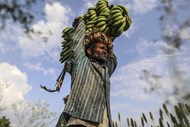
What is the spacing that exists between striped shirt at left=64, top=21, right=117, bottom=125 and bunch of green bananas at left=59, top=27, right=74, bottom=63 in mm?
395

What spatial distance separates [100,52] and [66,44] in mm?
563

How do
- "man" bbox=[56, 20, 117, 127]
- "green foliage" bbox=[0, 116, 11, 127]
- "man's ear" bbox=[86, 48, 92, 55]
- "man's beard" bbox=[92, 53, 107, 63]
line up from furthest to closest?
"green foliage" bbox=[0, 116, 11, 127]
"man's ear" bbox=[86, 48, 92, 55]
"man's beard" bbox=[92, 53, 107, 63]
"man" bbox=[56, 20, 117, 127]

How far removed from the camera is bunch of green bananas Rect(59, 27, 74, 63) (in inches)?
156

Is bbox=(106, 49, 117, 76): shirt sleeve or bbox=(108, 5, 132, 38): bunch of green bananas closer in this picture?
bbox=(106, 49, 117, 76): shirt sleeve

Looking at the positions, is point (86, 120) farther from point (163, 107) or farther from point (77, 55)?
point (163, 107)

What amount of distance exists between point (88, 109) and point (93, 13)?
4.59ft

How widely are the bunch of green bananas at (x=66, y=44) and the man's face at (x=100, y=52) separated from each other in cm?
38

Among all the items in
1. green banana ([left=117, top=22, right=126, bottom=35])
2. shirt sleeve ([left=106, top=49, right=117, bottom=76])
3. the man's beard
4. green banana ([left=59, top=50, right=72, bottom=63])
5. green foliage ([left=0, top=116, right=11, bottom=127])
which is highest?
green foliage ([left=0, top=116, right=11, bottom=127])

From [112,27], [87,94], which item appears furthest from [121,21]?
[87,94]

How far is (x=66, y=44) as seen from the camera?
4.05 m

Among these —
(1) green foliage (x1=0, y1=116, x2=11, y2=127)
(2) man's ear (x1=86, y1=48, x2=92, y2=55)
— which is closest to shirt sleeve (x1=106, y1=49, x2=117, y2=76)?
(2) man's ear (x1=86, y1=48, x2=92, y2=55)

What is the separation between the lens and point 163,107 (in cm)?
557

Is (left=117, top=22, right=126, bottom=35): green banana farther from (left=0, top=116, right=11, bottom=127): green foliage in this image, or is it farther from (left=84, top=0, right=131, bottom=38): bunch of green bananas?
(left=0, top=116, right=11, bottom=127): green foliage

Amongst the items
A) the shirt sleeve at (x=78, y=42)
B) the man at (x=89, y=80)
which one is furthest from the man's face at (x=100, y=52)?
the shirt sleeve at (x=78, y=42)
